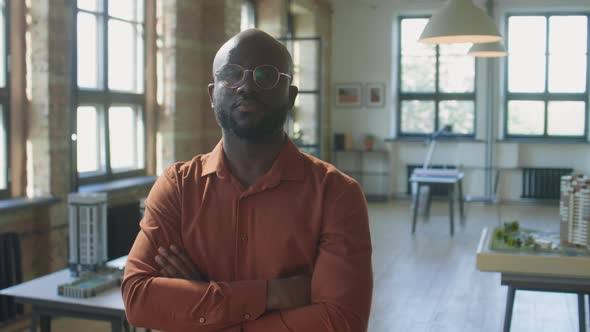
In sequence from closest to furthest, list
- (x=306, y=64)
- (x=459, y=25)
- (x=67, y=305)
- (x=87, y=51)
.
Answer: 1. (x=67, y=305)
2. (x=459, y=25)
3. (x=87, y=51)
4. (x=306, y=64)

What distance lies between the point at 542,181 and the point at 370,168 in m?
2.86

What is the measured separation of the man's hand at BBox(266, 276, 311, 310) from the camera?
1.73 meters

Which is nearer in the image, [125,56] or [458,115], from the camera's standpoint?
[125,56]

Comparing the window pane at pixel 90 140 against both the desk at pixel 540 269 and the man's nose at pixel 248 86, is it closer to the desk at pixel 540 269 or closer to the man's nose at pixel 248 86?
the desk at pixel 540 269

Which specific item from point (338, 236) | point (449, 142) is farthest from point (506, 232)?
point (449, 142)

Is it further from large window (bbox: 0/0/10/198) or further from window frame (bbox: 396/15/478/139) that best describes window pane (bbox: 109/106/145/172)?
window frame (bbox: 396/15/478/139)

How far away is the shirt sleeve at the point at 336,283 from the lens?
175cm

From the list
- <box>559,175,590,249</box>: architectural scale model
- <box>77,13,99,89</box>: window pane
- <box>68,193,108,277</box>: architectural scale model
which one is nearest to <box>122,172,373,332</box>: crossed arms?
<box>68,193,108,277</box>: architectural scale model

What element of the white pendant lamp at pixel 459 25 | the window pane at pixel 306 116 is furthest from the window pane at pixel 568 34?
the white pendant lamp at pixel 459 25

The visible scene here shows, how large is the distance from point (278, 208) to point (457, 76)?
37.0ft

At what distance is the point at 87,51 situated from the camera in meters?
6.12

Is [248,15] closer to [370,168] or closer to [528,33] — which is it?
[370,168]

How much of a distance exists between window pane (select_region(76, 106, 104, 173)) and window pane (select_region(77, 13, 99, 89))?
0.24m

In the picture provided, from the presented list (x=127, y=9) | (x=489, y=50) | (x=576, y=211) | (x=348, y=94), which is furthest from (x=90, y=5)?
(x=348, y=94)
